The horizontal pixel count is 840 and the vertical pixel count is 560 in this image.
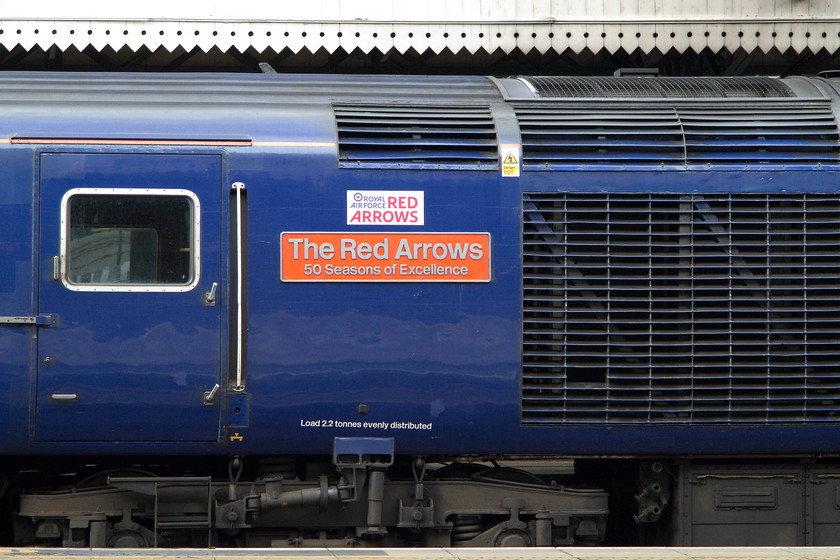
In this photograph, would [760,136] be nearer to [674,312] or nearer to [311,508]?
[674,312]

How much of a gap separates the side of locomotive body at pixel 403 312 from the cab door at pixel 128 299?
0.01 meters

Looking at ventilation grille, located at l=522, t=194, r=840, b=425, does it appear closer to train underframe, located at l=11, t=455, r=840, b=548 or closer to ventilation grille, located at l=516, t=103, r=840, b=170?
ventilation grille, located at l=516, t=103, r=840, b=170

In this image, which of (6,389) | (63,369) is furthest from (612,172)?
(6,389)

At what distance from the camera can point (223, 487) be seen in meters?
5.80

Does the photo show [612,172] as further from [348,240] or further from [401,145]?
[348,240]

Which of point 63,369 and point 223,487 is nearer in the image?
point 63,369

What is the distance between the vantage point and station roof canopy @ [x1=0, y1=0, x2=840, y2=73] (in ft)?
24.3

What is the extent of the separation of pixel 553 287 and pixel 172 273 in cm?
231

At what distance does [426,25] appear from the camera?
755 cm

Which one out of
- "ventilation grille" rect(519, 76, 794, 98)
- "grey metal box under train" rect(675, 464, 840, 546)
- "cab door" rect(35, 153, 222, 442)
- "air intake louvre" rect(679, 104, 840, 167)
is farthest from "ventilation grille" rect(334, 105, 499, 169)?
"grey metal box under train" rect(675, 464, 840, 546)

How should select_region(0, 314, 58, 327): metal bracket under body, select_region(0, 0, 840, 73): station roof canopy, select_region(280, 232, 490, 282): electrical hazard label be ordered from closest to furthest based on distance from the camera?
select_region(0, 314, 58, 327): metal bracket under body
select_region(280, 232, 490, 282): electrical hazard label
select_region(0, 0, 840, 73): station roof canopy

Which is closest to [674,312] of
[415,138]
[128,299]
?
[415,138]

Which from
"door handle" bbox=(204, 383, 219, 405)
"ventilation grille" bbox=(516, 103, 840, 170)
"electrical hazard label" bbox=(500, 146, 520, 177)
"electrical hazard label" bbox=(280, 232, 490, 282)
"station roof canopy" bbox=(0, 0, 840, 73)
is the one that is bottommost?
"door handle" bbox=(204, 383, 219, 405)

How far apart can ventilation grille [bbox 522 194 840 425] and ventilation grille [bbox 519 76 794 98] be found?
90 centimetres
